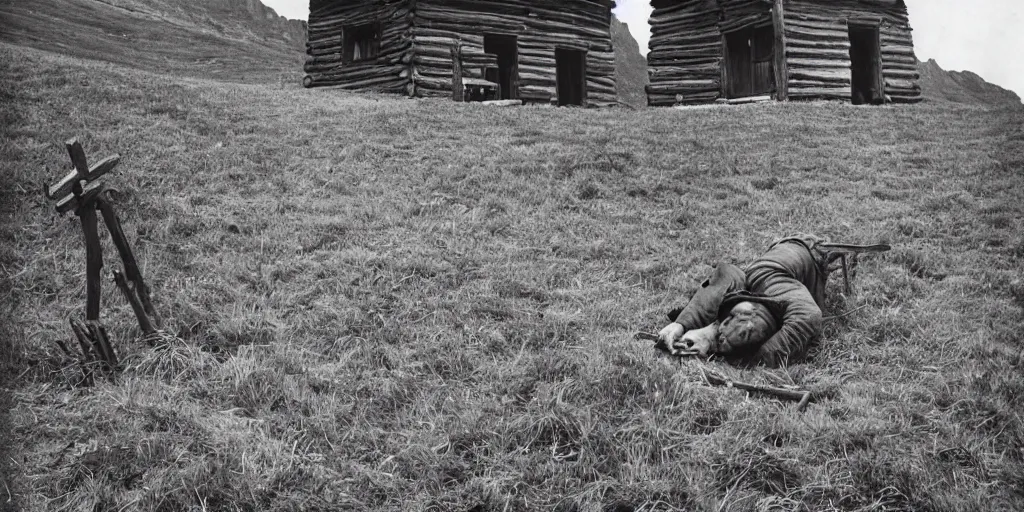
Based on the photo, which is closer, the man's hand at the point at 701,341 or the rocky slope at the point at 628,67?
the man's hand at the point at 701,341

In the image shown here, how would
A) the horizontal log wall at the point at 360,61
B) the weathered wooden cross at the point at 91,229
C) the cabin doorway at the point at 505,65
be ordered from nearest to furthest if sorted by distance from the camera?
1. the weathered wooden cross at the point at 91,229
2. the horizontal log wall at the point at 360,61
3. the cabin doorway at the point at 505,65

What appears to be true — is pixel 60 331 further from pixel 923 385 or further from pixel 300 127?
pixel 300 127

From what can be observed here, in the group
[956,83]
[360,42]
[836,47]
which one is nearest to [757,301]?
[836,47]

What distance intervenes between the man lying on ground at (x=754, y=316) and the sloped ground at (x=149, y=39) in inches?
891

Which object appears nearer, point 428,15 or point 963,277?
point 963,277

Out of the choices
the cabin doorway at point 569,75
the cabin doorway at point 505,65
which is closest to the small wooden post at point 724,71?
the cabin doorway at point 569,75

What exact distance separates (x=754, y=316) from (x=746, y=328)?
0.11 meters

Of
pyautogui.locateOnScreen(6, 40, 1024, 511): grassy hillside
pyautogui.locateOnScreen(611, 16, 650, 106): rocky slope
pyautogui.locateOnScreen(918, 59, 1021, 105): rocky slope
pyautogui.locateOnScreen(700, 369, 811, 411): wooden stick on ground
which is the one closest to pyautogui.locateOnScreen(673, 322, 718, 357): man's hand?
pyautogui.locateOnScreen(6, 40, 1024, 511): grassy hillside

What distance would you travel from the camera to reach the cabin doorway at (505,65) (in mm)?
18562

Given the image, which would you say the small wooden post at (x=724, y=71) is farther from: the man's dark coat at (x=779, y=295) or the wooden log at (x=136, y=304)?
the wooden log at (x=136, y=304)

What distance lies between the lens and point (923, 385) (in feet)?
12.1

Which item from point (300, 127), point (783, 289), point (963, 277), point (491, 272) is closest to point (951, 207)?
point (963, 277)

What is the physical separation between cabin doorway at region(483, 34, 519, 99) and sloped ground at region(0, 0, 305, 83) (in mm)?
8710

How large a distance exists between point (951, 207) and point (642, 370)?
5709 millimetres
